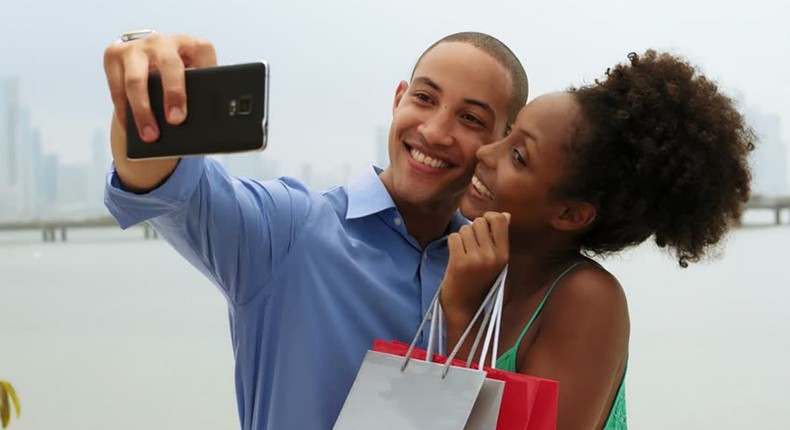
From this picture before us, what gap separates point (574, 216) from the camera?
1018 millimetres

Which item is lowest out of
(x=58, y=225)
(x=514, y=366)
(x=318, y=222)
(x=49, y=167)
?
(x=58, y=225)

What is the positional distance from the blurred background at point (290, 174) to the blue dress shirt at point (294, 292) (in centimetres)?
121

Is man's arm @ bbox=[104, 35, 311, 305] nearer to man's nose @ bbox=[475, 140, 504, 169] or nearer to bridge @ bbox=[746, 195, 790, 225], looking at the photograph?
man's nose @ bbox=[475, 140, 504, 169]

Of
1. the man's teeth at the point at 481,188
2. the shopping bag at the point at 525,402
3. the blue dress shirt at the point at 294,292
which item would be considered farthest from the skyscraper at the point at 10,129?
the shopping bag at the point at 525,402

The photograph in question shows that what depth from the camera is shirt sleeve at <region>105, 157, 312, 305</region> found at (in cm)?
84

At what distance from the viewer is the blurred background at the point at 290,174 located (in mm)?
2354

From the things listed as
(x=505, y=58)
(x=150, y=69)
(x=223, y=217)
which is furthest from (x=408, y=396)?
(x=505, y=58)

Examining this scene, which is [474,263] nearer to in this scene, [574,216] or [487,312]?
[487,312]

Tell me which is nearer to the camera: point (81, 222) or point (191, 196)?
point (191, 196)

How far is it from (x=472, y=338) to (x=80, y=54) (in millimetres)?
1797

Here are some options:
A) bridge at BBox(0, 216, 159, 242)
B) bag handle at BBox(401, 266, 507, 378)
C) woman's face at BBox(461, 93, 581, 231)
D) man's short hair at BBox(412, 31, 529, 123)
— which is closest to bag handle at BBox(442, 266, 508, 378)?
bag handle at BBox(401, 266, 507, 378)

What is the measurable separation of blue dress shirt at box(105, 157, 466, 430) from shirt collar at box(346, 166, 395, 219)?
18mm

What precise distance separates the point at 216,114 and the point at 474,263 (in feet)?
1.04

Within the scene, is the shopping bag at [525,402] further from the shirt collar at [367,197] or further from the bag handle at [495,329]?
the shirt collar at [367,197]
